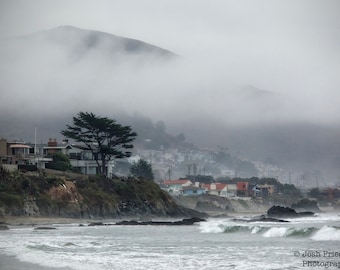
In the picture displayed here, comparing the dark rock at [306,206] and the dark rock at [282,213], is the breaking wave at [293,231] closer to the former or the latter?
the dark rock at [282,213]

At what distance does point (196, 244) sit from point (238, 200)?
10904 cm

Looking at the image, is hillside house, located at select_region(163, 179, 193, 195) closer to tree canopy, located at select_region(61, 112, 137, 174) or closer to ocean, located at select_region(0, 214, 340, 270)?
tree canopy, located at select_region(61, 112, 137, 174)

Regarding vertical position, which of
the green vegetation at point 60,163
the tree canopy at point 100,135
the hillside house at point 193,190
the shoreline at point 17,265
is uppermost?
the tree canopy at point 100,135

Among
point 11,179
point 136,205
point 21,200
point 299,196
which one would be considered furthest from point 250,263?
point 299,196

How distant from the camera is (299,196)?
614ft

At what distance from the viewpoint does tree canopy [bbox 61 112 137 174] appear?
8969cm

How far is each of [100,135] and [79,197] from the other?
19165mm

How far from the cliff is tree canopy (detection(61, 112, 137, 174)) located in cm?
402

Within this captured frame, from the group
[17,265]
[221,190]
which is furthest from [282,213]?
[17,265]

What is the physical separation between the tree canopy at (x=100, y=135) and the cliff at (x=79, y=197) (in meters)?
4.02

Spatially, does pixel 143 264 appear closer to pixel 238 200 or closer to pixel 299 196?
pixel 238 200

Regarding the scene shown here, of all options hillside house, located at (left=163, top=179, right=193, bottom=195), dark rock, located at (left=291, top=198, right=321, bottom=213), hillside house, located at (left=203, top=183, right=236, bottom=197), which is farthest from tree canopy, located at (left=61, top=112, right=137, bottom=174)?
hillside house, located at (left=203, top=183, right=236, bottom=197)

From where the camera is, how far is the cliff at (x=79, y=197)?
6738cm

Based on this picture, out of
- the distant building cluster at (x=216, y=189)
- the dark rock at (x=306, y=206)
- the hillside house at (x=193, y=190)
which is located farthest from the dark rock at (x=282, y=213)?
the hillside house at (x=193, y=190)
